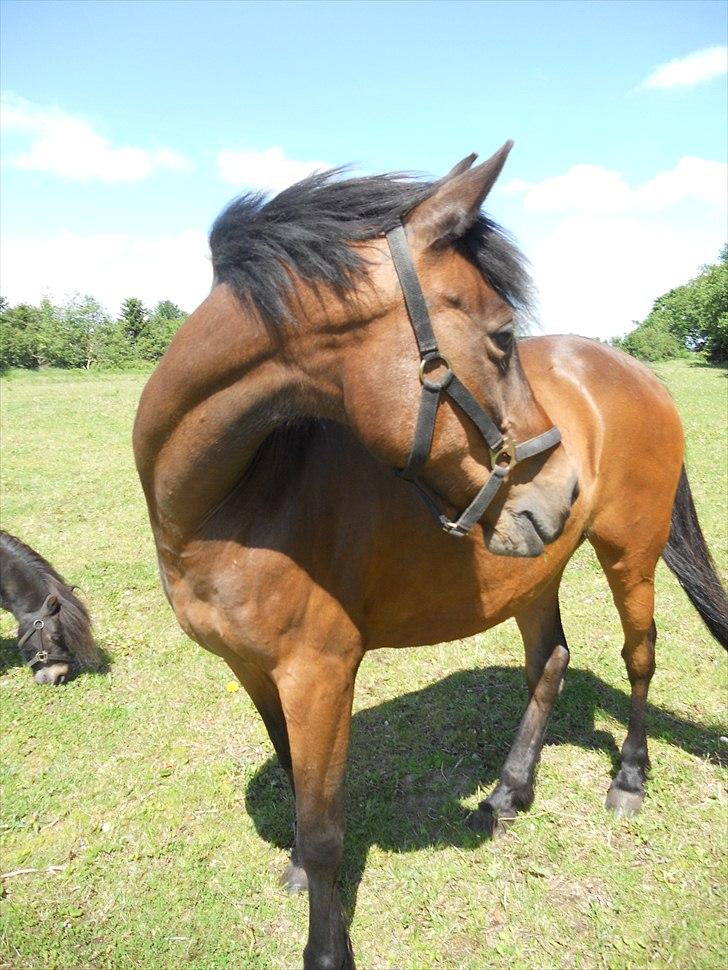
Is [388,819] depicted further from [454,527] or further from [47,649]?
[47,649]

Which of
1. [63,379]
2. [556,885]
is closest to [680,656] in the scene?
[556,885]

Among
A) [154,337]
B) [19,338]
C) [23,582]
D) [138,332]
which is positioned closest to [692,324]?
[154,337]

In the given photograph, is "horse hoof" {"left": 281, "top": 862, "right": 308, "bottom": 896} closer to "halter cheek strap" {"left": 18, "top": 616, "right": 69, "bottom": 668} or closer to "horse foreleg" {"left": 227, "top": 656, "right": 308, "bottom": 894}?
"horse foreleg" {"left": 227, "top": 656, "right": 308, "bottom": 894}

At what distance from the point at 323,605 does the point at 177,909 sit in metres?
1.80

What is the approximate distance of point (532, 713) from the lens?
11.6ft

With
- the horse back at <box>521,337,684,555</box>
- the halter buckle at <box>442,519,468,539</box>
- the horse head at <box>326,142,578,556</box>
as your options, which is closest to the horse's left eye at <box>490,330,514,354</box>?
the horse head at <box>326,142,578,556</box>

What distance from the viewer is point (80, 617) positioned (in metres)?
4.83

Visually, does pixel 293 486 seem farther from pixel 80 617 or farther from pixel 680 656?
pixel 680 656

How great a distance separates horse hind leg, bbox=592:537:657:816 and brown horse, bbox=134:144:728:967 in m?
0.43

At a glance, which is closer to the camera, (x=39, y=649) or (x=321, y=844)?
(x=321, y=844)

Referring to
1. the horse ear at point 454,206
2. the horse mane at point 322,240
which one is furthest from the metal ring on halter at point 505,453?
the horse ear at point 454,206

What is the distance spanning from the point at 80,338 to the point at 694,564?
66140mm

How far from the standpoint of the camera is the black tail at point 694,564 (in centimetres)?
355

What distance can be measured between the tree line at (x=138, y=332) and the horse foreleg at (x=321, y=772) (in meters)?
40.6
